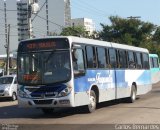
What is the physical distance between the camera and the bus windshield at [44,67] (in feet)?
54.5

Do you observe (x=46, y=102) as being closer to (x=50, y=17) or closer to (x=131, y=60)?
(x=131, y=60)

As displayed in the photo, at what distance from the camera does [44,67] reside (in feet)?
55.3

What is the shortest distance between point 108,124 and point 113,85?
664 centimetres

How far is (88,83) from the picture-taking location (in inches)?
705

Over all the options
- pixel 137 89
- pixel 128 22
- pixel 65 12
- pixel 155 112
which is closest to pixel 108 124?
pixel 155 112

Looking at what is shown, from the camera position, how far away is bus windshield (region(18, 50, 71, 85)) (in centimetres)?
1661

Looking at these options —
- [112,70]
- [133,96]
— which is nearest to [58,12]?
[133,96]

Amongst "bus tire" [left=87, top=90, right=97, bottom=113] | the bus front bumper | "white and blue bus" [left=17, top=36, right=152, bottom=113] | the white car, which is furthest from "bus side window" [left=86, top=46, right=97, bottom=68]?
the white car

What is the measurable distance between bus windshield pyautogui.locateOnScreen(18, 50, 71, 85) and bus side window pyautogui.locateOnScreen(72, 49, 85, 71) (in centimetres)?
25

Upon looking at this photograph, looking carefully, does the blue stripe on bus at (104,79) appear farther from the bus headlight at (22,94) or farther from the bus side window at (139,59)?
the bus headlight at (22,94)

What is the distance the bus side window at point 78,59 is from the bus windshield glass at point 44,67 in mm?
242

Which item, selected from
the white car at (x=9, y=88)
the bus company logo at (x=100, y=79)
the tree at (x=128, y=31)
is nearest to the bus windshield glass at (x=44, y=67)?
the bus company logo at (x=100, y=79)

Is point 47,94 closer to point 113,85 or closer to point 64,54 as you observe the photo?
point 64,54

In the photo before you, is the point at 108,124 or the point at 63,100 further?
the point at 63,100
